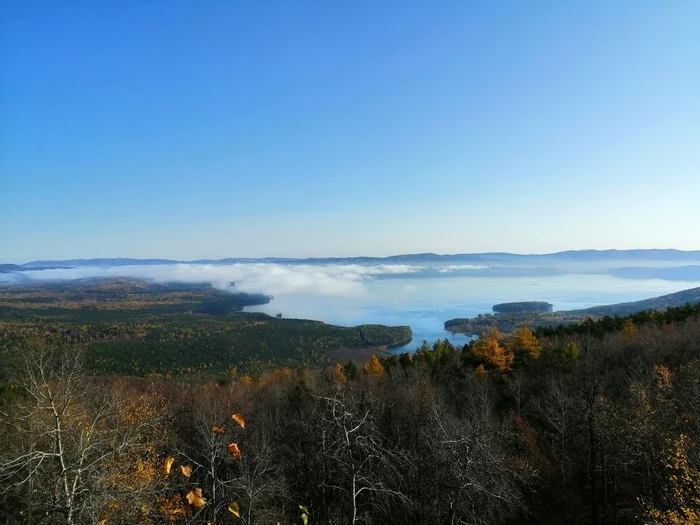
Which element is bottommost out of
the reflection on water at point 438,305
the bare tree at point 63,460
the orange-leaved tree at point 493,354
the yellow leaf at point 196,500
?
the reflection on water at point 438,305

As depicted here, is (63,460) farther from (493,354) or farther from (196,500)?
(493,354)

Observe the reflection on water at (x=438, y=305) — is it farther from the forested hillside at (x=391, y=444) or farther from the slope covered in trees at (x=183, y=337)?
the forested hillside at (x=391, y=444)

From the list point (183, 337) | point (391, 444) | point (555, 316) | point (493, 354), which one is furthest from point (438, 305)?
point (391, 444)

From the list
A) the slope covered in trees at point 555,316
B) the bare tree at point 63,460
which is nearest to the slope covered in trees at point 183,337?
the slope covered in trees at point 555,316

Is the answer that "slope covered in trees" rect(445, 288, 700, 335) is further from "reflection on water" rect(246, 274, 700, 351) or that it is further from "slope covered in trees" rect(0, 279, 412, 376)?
"slope covered in trees" rect(0, 279, 412, 376)

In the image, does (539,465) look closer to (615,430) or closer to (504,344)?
(615,430)

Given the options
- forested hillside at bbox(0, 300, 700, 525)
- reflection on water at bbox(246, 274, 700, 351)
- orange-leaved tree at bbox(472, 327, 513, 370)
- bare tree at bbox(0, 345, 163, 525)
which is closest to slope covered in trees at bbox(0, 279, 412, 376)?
reflection on water at bbox(246, 274, 700, 351)

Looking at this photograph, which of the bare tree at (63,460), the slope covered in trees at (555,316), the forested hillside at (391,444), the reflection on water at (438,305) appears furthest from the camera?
the reflection on water at (438,305)

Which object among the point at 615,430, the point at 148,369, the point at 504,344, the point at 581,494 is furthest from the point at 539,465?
the point at 148,369
